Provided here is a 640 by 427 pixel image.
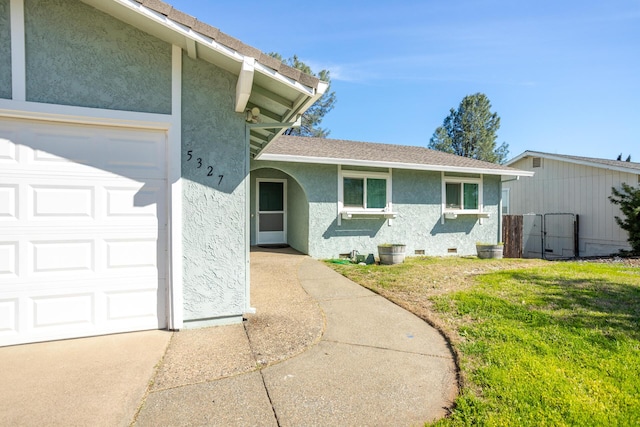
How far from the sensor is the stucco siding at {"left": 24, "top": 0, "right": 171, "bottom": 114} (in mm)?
3379

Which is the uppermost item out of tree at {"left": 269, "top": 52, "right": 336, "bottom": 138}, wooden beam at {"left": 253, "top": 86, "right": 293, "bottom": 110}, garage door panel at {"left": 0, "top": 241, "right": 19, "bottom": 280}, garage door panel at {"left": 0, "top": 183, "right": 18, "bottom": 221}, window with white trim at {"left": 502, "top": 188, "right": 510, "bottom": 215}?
tree at {"left": 269, "top": 52, "right": 336, "bottom": 138}

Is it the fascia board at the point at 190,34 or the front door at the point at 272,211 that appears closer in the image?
the fascia board at the point at 190,34

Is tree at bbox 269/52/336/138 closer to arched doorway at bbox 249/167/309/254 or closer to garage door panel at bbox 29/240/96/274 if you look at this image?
arched doorway at bbox 249/167/309/254

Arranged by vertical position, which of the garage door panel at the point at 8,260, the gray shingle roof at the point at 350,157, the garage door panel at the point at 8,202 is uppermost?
the gray shingle roof at the point at 350,157

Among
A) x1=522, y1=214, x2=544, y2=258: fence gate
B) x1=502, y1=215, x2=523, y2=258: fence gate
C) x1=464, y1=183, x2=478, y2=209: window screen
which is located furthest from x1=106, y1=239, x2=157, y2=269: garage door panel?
x1=522, y1=214, x2=544, y2=258: fence gate

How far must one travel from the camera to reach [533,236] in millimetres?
15906

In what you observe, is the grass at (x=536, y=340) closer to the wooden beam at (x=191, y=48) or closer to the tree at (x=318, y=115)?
the wooden beam at (x=191, y=48)

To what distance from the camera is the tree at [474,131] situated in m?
32.8

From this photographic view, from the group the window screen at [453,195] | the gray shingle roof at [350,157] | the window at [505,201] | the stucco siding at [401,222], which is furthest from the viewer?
the window at [505,201]

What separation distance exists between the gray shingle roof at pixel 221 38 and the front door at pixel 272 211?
26.7ft

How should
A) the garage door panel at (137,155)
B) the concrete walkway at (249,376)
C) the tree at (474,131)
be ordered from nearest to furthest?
1. the concrete walkway at (249,376)
2. the garage door panel at (137,155)
3. the tree at (474,131)

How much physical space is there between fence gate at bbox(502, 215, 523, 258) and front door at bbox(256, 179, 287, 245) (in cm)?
859

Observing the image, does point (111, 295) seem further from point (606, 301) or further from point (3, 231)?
point (606, 301)

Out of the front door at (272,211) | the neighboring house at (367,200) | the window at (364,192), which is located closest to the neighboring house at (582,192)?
the neighboring house at (367,200)
